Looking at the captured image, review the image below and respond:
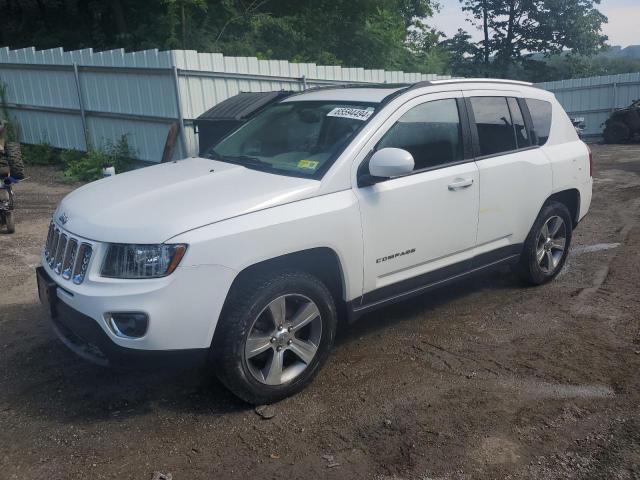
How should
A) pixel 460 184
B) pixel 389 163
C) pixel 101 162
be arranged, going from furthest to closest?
pixel 101 162 < pixel 460 184 < pixel 389 163

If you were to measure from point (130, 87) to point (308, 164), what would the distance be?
734cm

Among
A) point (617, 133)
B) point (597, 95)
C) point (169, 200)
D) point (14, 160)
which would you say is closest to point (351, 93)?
point (169, 200)

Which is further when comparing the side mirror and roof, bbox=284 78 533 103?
roof, bbox=284 78 533 103

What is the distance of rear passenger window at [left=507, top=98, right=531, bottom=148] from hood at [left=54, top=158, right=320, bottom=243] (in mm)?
2220

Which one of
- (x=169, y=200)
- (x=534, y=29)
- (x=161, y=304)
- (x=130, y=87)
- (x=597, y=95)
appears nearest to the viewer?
(x=161, y=304)

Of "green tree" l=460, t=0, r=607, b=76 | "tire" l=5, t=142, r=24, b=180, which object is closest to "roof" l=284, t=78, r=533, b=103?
"tire" l=5, t=142, r=24, b=180

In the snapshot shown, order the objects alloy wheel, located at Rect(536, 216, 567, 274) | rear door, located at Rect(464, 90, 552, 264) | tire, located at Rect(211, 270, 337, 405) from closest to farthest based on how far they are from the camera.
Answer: tire, located at Rect(211, 270, 337, 405)
rear door, located at Rect(464, 90, 552, 264)
alloy wheel, located at Rect(536, 216, 567, 274)

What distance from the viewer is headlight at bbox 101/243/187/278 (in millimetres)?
3109

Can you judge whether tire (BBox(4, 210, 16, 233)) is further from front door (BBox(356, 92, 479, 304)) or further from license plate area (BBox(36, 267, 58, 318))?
front door (BBox(356, 92, 479, 304))

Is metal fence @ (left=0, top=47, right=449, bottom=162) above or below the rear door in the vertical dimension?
above

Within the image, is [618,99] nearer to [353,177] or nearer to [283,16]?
[283,16]

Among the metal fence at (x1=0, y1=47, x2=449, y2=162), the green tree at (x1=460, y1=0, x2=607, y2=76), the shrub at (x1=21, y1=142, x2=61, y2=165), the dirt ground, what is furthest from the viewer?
the green tree at (x1=460, y1=0, x2=607, y2=76)

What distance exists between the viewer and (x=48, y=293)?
3531 millimetres

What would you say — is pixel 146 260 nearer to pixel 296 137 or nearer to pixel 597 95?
pixel 296 137
